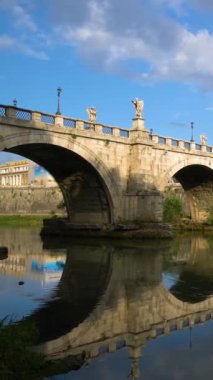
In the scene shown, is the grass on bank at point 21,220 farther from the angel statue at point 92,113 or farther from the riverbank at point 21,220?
the angel statue at point 92,113

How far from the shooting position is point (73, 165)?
31.0 m

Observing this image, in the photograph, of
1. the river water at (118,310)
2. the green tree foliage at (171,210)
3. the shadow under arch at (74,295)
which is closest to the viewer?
the river water at (118,310)

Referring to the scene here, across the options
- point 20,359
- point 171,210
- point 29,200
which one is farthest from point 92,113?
point 29,200

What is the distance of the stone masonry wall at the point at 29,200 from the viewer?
2694 inches

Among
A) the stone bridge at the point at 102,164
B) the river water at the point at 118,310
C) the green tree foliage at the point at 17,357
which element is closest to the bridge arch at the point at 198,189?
the stone bridge at the point at 102,164

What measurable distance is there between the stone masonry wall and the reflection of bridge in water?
50.3 m

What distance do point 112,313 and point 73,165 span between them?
810 inches

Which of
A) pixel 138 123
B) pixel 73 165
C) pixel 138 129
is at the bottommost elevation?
pixel 73 165

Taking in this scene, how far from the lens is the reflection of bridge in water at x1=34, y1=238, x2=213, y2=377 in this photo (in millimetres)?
8695

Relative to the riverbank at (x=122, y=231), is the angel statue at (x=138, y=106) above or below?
above

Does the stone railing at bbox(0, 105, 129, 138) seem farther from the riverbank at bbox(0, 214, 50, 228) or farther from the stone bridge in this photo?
the riverbank at bbox(0, 214, 50, 228)

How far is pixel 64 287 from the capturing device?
558 inches

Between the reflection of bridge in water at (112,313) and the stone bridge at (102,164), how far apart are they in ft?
36.1

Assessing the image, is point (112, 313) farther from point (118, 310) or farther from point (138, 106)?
point (138, 106)
